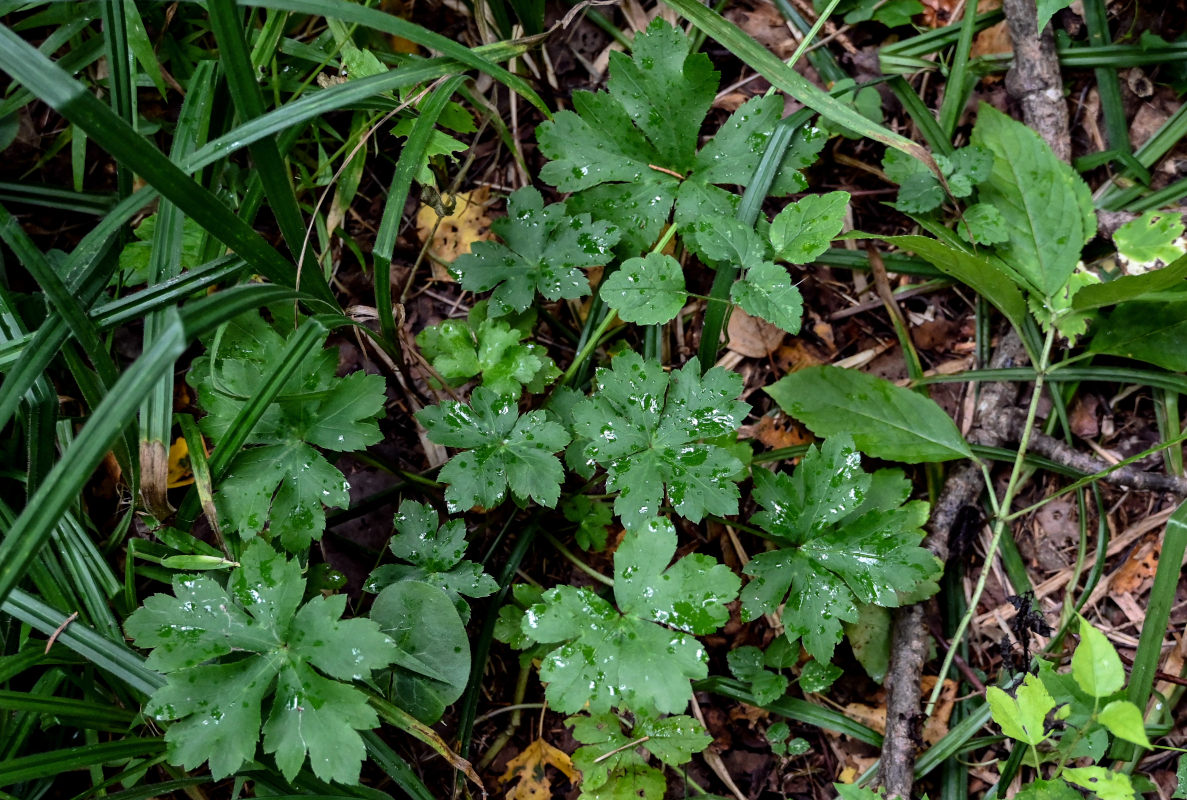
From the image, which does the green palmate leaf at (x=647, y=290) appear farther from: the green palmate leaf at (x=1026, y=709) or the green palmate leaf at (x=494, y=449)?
the green palmate leaf at (x=1026, y=709)

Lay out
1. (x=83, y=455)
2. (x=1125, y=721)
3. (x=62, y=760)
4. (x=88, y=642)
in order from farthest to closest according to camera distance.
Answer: (x=88, y=642)
(x=62, y=760)
(x=1125, y=721)
(x=83, y=455)

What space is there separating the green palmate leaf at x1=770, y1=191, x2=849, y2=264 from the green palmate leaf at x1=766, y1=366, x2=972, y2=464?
0.37 meters

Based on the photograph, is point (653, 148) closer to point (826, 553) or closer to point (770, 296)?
point (770, 296)

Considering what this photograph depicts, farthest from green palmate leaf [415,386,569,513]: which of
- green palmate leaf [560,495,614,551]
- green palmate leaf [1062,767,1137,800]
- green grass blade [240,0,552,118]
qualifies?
green palmate leaf [1062,767,1137,800]

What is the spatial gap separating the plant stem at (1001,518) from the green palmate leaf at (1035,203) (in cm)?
19

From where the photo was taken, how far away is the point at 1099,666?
5.34 ft

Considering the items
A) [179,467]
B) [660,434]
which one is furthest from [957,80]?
[179,467]

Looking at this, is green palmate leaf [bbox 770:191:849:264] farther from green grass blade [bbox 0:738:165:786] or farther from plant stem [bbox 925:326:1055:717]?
green grass blade [bbox 0:738:165:786]

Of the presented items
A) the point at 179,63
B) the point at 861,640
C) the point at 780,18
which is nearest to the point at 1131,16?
the point at 780,18

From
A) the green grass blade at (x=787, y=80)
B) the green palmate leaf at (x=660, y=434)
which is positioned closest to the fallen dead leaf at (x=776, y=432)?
the green palmate leaf at (x=660, y=434)

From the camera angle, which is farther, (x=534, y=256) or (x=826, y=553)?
(x=534, y=256)

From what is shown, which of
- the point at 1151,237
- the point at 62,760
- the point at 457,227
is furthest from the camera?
the point at 457,227

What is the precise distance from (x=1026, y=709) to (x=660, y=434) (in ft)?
3.14

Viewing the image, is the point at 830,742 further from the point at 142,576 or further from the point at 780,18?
the point at 780,18
